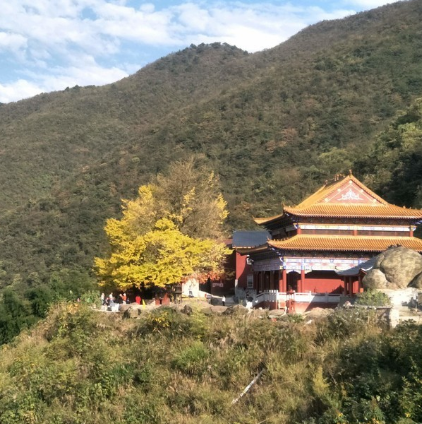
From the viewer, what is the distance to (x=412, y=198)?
51.8 m

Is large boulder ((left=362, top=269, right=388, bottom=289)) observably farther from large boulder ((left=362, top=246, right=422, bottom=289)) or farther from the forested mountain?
the forested mountain

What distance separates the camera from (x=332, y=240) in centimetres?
3419

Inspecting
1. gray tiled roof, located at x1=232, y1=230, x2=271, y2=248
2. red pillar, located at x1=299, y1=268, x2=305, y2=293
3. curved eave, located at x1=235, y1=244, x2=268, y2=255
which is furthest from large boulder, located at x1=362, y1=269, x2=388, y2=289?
gray tiled roof, located at x1=232, y1=230, x2=271, y2=248

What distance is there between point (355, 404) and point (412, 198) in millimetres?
39002

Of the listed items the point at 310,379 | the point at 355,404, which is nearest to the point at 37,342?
the point at 310,379

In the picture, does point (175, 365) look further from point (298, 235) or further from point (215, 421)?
point (298, 235)

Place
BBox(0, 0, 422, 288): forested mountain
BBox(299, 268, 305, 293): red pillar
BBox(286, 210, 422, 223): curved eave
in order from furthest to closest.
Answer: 1. BBox(0, 0, 422, 288): forested mountain
2. BBox(286, 210, 422, 223): curved eave
3. BBox(299, 268, 305, 293): red pillar

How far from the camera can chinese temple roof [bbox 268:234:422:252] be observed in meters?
33.0

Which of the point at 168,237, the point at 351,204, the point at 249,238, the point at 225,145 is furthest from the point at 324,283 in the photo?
the point at 225,145

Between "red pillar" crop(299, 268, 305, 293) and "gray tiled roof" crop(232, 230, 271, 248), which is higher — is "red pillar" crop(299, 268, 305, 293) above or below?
below

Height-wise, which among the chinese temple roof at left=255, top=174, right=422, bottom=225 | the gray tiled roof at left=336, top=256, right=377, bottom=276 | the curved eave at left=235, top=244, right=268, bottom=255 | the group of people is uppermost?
the chinese temple roof at left=255, top=174, right=422, bottom=225

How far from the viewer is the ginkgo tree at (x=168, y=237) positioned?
1372 inches

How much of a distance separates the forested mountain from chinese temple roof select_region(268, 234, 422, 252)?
21949 millimetres

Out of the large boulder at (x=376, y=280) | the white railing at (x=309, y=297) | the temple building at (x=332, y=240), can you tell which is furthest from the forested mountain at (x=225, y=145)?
the large boulder at (x=376, y=280)
